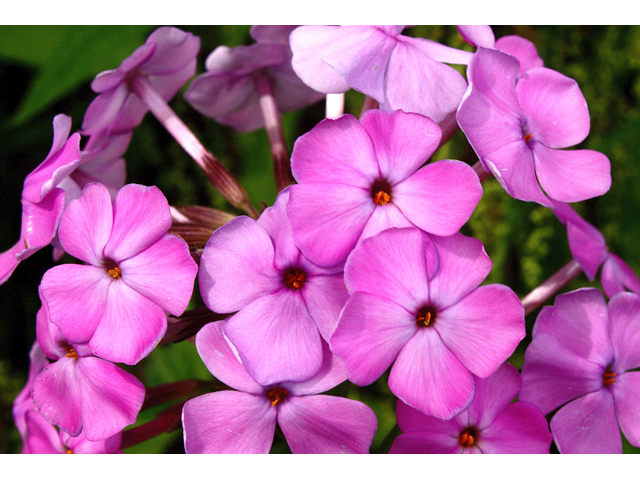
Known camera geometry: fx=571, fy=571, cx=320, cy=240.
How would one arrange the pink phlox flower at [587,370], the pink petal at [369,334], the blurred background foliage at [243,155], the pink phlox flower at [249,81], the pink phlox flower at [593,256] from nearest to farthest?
the pink petal at [369,334]
the pink phlox flower at [587,370]
the pink phlox flower at [593,256]
the pink phlox flower at [249,81]
the blurred background foliage at [243,155]

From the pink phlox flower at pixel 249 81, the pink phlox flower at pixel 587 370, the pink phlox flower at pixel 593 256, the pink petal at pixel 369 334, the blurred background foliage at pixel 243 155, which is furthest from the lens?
the blurred background foliage at pixel 243 155

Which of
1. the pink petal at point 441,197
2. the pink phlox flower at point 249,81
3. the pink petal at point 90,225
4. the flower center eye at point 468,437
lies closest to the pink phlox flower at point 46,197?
the pink petal at point 90,225

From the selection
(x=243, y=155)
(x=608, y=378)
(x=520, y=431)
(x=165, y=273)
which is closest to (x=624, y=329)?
(x=608, y=378)

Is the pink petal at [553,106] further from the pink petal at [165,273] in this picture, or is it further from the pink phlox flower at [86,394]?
the pink phlox flower at [86,394]

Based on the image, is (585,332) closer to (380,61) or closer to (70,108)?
(380,61)

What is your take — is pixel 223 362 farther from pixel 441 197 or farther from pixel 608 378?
pixel 608 378

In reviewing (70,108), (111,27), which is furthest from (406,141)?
(70,108)

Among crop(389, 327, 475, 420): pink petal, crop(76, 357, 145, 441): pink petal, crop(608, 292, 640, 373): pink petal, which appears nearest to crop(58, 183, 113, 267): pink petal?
crop(76, 357, 145, 441): pink petal
